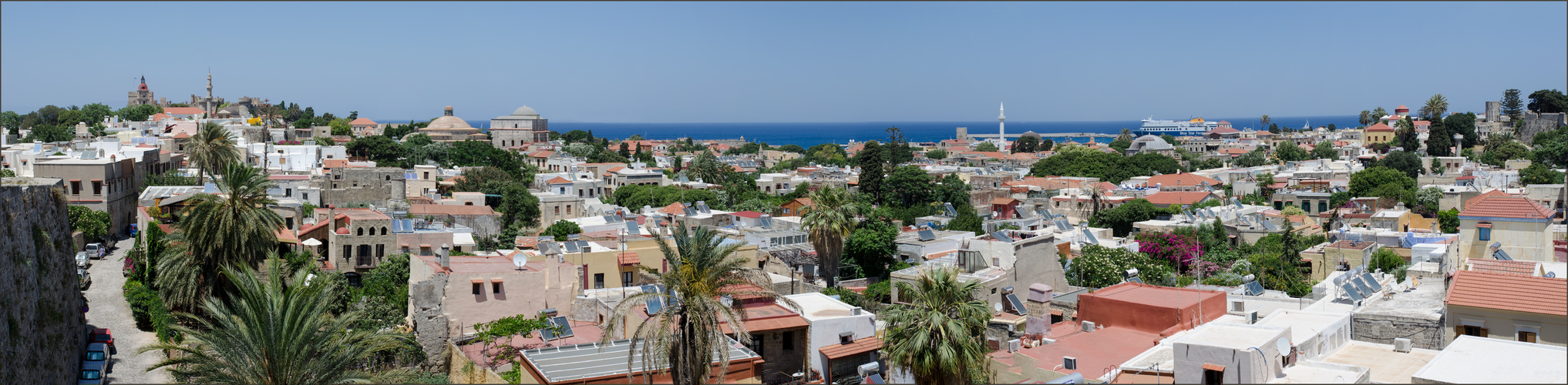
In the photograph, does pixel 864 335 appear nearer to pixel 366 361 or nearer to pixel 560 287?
pixel 560 287

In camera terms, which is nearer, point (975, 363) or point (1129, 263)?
point (975, 363)

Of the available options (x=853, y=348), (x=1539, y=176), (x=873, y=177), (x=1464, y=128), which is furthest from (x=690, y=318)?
(x=1464, y=128)

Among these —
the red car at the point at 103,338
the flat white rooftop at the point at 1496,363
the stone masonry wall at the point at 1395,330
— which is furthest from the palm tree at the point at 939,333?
the red car at the point at 103,338

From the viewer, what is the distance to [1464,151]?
83.9 meters

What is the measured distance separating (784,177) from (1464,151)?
5689 cm

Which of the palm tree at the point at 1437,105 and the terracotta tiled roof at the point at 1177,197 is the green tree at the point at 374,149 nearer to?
the terracotta tiled roof at the point at 1177,197

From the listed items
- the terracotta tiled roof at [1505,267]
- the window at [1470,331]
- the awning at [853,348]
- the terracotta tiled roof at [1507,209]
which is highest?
the terracotta tiled roof at [1507,209]

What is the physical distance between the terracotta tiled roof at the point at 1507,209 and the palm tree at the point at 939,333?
695 inches

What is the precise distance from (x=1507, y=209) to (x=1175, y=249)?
11.5m

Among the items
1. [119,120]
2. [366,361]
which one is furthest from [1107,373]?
[119,120]

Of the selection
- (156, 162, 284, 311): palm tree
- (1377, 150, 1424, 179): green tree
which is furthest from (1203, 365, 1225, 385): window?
(1377, 150, 1424, 179): green tree

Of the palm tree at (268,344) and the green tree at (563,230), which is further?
the green tree at (563,230)

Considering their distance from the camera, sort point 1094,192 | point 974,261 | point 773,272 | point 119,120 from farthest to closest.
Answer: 1. point 119,120
2. point 1094,192
3. point 773,272
4. point 974,261

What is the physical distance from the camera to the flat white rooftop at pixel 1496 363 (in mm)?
12156
